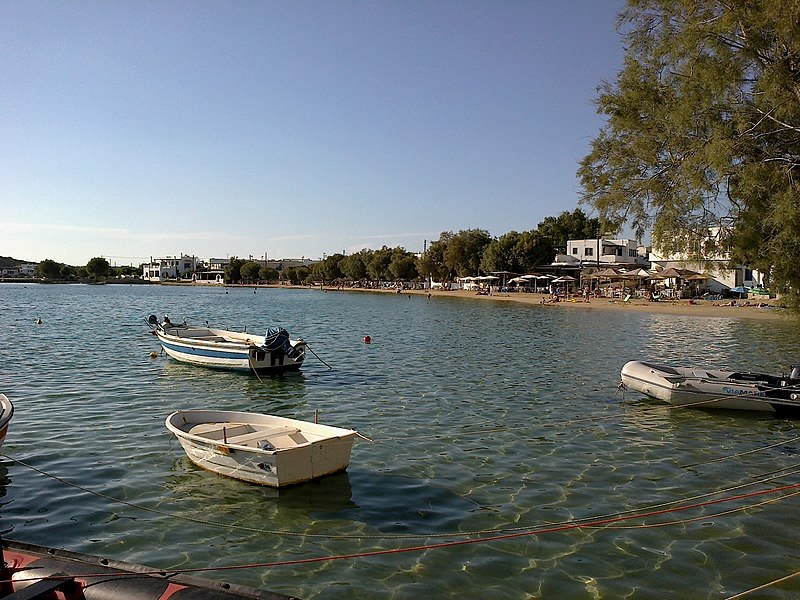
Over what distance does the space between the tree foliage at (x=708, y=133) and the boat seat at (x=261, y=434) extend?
9993mm

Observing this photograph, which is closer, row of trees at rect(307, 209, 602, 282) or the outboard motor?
Answer: the outboard motor

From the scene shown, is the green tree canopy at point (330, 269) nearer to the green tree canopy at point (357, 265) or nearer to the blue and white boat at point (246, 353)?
the green tree canopy at point (357, 265)

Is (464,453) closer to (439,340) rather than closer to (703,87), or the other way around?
(703,87)

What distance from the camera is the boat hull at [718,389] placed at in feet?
55.2

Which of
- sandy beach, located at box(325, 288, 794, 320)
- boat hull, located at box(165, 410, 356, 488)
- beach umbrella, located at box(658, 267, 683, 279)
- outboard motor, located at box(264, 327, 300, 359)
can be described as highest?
beach umbrella, located at box(658, 267, 683, 279)

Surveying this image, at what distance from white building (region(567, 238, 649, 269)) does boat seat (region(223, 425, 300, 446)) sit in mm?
79753

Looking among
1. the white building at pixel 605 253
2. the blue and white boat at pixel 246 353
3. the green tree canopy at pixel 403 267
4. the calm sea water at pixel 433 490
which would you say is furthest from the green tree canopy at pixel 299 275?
the calm sea water at pixel 433 490

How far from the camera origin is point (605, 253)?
93.8m

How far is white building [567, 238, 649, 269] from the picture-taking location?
91.1 meters

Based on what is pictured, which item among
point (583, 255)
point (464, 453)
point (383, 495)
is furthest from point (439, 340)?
point (583, 255)

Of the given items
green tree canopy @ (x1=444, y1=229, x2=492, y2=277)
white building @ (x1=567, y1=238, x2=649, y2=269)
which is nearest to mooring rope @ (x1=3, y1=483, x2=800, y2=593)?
white building @ (x1=567, y1=238, x2=649, y2=269)

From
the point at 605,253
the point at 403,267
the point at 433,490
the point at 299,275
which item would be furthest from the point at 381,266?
the point at 433,490

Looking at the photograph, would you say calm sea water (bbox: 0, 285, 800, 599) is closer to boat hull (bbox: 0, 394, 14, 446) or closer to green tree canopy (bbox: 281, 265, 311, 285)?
boat hull (bbox: 0, 394, 14, 446)

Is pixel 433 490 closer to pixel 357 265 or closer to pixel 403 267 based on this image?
pixel 403 267
